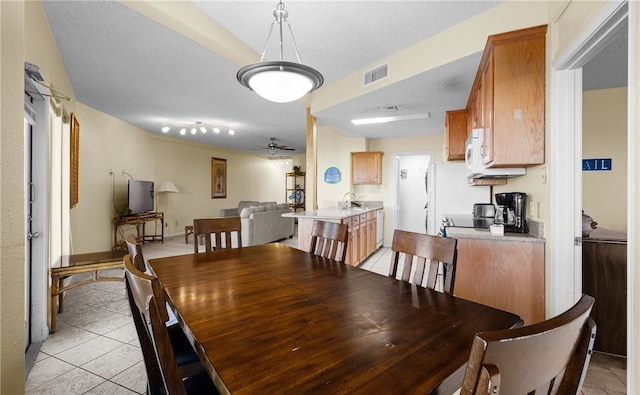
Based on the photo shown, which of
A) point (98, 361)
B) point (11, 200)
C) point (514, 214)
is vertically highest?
point (11, 200)

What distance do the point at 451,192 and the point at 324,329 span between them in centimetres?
342

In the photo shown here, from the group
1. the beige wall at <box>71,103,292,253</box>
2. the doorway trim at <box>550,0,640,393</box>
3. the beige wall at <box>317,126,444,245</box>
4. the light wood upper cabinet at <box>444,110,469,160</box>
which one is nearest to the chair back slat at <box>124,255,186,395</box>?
the doorway trim at <box>550,0,640,393</box>

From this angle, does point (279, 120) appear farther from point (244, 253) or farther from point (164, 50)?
point (244, 253)

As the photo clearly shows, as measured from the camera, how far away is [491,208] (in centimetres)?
289

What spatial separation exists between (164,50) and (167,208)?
5227 millimetres

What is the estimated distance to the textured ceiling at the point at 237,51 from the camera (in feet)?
7.78

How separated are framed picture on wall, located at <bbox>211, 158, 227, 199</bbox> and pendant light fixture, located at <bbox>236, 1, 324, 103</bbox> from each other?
7.02 meters

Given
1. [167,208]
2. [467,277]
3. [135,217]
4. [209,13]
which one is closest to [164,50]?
[209,13]

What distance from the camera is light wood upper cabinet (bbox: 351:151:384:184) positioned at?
5.99m

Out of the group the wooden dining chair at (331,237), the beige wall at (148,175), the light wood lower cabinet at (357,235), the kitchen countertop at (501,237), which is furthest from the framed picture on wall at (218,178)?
the kitchen countertop at (501,237)

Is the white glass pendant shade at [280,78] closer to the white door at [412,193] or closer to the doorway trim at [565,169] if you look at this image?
the doorway trim at [565,169]

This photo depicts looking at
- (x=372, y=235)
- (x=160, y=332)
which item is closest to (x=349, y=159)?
(x=372, y=235)

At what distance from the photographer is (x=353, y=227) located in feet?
13.9

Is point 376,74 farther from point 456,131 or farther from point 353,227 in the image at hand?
point 353,227
